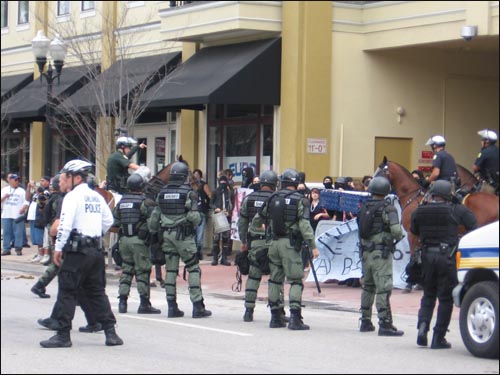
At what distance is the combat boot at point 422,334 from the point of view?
1123 centimetres

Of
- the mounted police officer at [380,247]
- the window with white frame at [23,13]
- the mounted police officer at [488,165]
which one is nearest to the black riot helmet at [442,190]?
the mounted police officer at [380,247]

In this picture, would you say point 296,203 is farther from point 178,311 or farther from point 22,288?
point 22,288

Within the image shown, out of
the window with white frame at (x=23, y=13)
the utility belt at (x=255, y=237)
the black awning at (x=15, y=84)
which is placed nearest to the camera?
the utility belt at (x=255, y=237)

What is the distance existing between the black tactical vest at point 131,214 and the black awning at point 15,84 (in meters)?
19.3

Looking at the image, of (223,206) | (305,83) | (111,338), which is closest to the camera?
(111,338)

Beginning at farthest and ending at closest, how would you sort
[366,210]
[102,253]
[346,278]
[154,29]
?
[154,29] → [346,278] → [366,210] → [102,253]

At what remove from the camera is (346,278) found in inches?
695

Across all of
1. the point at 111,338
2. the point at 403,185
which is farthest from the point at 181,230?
the point at 403,185

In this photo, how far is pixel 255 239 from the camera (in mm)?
13484

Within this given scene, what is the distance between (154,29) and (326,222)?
436 inches

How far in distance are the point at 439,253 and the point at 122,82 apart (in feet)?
48.3

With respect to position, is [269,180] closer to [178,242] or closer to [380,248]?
[178,242]

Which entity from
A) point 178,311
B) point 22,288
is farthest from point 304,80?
point 178,311

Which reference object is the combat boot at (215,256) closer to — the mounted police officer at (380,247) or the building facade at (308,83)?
the building facade at (308,83)
